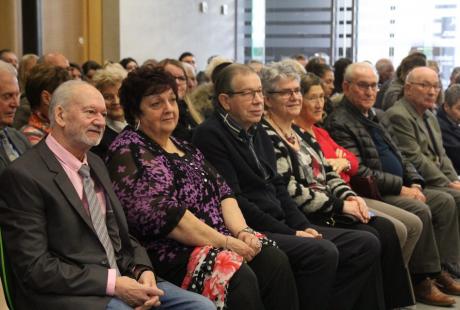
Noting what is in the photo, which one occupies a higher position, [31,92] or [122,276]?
[31,92]

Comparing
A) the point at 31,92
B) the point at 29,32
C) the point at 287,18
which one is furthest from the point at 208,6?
the point at 31,92

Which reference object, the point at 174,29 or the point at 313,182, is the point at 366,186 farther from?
the point at 174,29

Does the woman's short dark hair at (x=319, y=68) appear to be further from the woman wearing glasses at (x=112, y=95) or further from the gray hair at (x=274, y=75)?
the woman wearing glasses at (x=112, y=95)

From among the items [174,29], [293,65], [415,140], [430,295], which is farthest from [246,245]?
[174,29]

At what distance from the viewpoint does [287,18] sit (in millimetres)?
12445

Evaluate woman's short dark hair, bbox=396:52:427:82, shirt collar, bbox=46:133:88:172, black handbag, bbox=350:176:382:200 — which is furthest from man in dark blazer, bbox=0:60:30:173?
woman's short dark hair, bbox=396:52:427:82

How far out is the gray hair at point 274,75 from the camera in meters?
4.01

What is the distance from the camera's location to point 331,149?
4418 millimetres

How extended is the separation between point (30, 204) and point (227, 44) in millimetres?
9641

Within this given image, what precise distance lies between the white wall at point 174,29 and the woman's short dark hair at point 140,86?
602cm

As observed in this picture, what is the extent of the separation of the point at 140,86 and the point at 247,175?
70cm

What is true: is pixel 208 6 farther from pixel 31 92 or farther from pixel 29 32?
pixel 31 92

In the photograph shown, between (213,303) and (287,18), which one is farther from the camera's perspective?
(287,18)

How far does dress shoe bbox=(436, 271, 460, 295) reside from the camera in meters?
4.66
